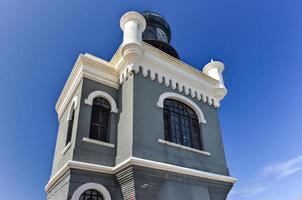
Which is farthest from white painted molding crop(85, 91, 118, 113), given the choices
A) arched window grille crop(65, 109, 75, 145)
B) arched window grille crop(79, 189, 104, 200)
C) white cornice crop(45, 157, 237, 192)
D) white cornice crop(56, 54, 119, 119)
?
arched window grille crop(79, 189, 104, 200)

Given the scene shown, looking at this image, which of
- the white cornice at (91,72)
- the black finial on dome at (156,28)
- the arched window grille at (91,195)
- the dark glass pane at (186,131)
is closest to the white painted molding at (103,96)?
the white cornice at (91,72)

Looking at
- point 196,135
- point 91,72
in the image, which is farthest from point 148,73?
point 196,135

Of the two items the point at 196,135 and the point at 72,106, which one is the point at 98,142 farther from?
the point at 196,135

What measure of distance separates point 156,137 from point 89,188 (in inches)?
115

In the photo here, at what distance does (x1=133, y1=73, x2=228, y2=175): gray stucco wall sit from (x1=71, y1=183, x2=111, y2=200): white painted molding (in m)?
1.59

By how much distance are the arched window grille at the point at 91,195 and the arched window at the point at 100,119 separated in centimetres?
199

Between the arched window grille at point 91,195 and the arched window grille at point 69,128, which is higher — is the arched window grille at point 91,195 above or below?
below

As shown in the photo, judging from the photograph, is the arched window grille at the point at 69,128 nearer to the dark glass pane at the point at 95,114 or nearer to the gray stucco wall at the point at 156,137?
the dark glass pane at the point at 95,114

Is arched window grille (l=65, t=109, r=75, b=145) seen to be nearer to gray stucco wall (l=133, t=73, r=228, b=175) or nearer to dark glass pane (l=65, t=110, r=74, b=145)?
dark glass pane (l=65, t=110, r=74, b=145)

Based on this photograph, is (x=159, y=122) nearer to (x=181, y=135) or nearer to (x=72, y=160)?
(x=181, y=135)

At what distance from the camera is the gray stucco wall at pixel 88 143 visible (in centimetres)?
813

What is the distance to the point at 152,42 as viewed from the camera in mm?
14773

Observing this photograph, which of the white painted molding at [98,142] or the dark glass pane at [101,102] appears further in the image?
the dark glass pane at [101,102]

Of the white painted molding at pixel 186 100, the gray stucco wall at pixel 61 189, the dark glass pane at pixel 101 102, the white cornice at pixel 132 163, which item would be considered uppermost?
the white painted molding at pixel 186 100
